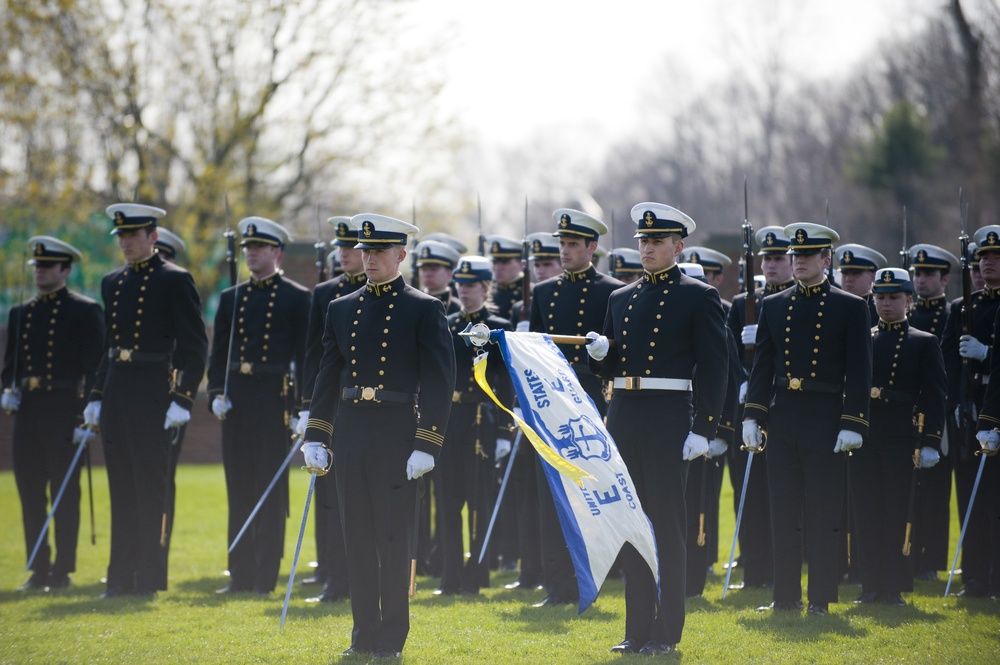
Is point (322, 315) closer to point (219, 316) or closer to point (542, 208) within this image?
point (219, 316)

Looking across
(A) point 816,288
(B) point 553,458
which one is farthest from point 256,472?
(A) point 816,288

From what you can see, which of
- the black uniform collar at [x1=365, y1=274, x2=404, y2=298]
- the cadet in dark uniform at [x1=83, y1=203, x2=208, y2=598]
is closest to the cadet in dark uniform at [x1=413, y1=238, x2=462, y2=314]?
the cadet in dark uniform at [x1=83, y1=203, x2=208, y2=598]

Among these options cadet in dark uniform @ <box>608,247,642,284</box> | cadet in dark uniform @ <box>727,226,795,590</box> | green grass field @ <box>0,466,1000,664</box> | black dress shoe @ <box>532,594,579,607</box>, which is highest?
cadet in dark uniform @ <box>608,247,642,284</box>

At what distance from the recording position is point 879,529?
359 inches

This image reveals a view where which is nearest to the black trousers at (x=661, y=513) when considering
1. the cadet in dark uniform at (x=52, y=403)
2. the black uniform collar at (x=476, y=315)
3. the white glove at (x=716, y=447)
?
the white glove at (x=716, y=447)

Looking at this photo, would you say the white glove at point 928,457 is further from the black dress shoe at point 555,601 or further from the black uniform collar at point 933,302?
the black dress shoe at point 555,601

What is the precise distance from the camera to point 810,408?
27.3 feet

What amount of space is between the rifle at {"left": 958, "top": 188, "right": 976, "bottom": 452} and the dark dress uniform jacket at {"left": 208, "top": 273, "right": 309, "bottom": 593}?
5051 mm

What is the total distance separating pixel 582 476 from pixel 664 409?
2.12 ft

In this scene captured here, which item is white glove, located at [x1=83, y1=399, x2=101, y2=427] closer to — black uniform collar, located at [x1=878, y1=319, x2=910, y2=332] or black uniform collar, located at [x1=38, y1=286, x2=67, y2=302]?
black uniform collar, located at [x1=38, y1=286, x2=67, y2=302]

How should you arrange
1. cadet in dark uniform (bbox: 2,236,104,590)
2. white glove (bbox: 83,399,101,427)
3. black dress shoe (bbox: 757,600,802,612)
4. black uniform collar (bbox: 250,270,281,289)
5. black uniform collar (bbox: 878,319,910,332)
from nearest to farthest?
1. black dress shoe (bbox: 757,600,802,612)
2. black uniform collar (bbox: 878,319,910,332)
3. white glove (bbox: 83,399,101,427)
4. black uniform collar (bbox: 250,270,281,289)
5. cadet in dark uniform (bbox: 2,236,104,590)

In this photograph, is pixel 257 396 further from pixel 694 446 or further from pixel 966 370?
pixel 966 370

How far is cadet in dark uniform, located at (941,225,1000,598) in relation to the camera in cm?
944

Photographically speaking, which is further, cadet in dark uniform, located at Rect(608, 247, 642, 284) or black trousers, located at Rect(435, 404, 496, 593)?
cadet in dark uniform, located at Rect(608, 247, 642, 284)
